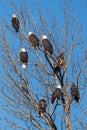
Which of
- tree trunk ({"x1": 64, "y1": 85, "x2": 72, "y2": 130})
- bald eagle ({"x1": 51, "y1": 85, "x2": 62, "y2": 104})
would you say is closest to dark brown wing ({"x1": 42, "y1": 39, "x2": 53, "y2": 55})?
bald eagle ({"x1": 51, "y1": 85, "x2": 62, "y2": 104})

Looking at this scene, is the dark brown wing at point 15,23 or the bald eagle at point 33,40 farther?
the dark brown wing at point 15,23

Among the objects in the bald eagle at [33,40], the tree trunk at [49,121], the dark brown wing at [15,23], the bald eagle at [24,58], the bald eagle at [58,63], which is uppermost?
the dark brown wing at [15,23]

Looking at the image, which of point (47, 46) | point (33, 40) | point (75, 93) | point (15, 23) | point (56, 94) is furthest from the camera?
point (15, 23)

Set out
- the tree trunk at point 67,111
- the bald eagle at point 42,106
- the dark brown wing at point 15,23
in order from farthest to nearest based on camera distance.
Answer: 1. the dark brown wing at point 15,23
2. the bald eagle at point 42,106
3. the tree trunk at point 67,111

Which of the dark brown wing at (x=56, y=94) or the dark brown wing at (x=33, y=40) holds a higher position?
the dark brown wing at (x=33, y=40)

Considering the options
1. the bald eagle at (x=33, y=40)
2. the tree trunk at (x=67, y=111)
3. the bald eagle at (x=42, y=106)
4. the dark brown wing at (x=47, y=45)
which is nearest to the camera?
the tree trunk at (x=67, y=111)

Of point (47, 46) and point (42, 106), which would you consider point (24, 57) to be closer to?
point (47, 46)

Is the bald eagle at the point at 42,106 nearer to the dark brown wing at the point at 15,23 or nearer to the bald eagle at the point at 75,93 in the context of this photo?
the bald eagle at the point at 75,93

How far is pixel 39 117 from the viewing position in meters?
6.32

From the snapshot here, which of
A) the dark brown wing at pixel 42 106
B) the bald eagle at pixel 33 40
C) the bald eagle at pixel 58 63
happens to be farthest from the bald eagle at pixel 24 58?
the dark brown wing at pixel 42 106

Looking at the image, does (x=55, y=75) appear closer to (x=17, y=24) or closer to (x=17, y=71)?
(x=17, y=71)

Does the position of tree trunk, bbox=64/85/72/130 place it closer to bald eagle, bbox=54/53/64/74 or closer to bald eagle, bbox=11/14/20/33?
bald eagle, bbox=54/53/64/74

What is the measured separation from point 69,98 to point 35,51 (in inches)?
43.3

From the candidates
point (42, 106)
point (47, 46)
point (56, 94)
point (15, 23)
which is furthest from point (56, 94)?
point (15, 23)
